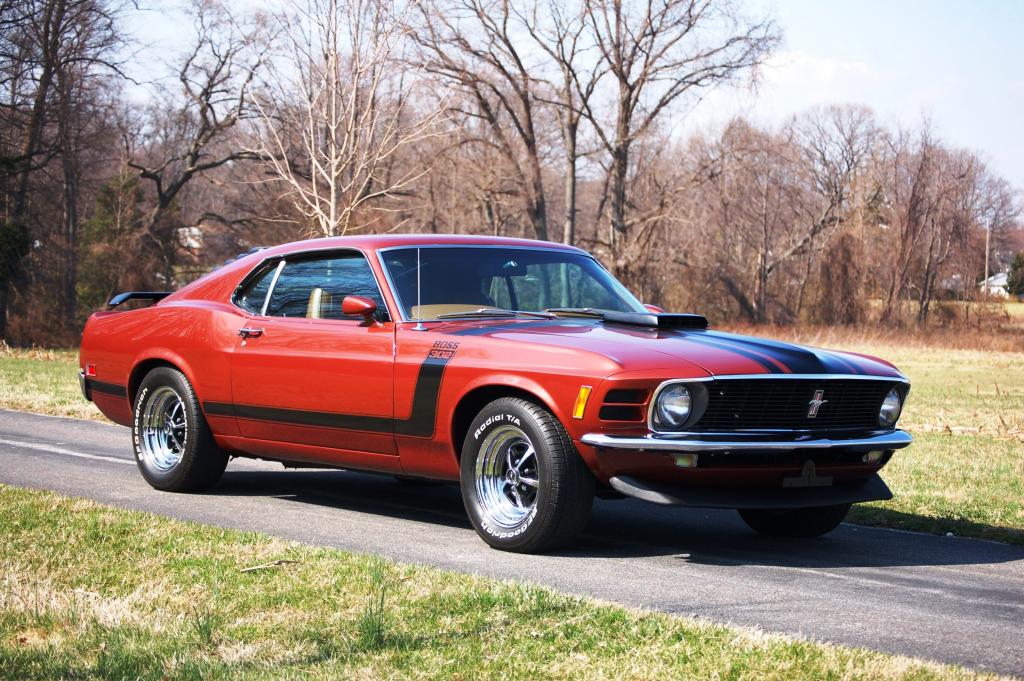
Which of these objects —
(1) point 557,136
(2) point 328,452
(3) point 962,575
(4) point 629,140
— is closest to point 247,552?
(2) point 328,452

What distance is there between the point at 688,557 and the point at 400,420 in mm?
1702

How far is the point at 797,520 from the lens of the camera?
284 inches

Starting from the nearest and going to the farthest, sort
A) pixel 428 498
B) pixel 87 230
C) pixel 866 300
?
1. pixel 428 498
2. pixel 87 230
3. pixel 866 300

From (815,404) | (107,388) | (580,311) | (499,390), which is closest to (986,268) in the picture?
(107,388)

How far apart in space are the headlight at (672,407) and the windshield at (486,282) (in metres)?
1.52

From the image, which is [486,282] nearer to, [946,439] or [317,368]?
[317,368]

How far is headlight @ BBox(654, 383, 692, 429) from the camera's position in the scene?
5.90 m

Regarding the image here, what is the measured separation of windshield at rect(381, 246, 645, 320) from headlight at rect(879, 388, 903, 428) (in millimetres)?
1597

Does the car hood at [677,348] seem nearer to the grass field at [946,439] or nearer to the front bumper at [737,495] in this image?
the front bumper at [737,495]

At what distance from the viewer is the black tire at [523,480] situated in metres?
5.99

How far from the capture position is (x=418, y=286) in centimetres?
717

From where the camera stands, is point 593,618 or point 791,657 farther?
point 593,618

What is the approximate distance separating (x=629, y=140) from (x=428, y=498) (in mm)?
34265

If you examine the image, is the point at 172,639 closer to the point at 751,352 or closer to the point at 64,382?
the point at 751,352
